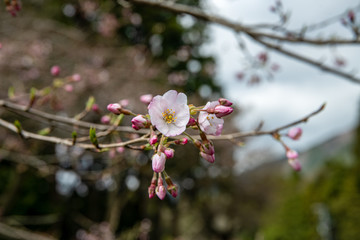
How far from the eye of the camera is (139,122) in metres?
0.85

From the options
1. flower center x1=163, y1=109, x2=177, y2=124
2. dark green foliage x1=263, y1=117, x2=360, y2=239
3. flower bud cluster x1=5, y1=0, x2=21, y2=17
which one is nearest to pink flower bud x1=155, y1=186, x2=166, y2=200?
flower center x1=163, y1=109, x2=177, y2=124

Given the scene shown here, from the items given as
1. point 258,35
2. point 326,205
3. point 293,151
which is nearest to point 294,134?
point 293,151

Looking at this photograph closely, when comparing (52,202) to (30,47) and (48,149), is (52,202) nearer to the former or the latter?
(48,149)

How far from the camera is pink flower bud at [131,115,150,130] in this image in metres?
0.85

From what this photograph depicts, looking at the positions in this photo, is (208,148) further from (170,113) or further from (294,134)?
(294,134)

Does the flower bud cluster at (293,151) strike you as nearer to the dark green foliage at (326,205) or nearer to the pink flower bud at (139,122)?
the pink flower bud at (139,122)

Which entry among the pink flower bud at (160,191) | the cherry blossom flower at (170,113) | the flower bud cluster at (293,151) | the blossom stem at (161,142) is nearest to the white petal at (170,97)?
the cherry blossom flower at (170,113)

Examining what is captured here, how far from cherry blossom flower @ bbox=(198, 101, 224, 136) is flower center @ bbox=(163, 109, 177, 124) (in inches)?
3.0

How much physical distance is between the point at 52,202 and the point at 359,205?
9955 mm

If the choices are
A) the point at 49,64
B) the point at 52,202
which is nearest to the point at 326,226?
the point at 49,64

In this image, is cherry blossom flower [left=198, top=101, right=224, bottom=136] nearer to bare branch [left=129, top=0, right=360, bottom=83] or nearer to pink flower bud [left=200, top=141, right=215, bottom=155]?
pink flower bud [left=200, top=141, right=215, bottom=155]

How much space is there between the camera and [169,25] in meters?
11.2

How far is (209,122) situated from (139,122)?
20cm

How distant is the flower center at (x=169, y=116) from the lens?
0.84 m
